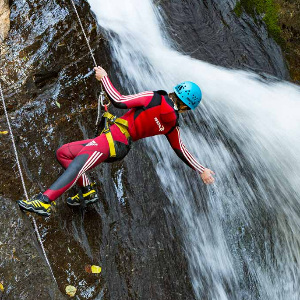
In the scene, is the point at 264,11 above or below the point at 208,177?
above

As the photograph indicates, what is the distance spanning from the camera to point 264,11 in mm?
7066

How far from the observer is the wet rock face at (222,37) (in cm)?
670

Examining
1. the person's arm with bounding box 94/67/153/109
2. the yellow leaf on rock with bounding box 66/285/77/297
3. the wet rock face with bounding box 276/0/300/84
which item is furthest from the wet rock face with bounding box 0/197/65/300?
the wet rock face with bounding box 276/0/300/84

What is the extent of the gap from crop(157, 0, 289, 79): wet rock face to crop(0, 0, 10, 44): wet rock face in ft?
9.64

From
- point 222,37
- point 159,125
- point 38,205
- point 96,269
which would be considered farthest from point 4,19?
point 96,269

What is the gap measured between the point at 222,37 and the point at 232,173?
9.39 feet

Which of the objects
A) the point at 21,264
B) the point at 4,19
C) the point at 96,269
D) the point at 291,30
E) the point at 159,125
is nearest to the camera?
the point at 21,264

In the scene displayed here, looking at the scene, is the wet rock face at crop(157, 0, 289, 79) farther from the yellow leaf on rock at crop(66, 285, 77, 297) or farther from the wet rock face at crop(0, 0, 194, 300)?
the yellow leaf on rock at crop(66, 285, 77, 297)

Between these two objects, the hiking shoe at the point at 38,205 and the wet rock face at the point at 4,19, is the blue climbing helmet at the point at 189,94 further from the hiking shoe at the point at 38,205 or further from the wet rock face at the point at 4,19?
the wet rock face at the point at 4,19

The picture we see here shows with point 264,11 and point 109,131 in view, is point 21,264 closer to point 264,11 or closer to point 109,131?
point 109,131

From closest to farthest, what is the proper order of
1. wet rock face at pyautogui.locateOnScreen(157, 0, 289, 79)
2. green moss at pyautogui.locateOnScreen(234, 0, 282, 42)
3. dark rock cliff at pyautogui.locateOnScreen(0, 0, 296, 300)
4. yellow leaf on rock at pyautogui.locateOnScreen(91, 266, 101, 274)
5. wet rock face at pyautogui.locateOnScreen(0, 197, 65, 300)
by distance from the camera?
wet rock face at pyautogui.locateOnScreen(0, 197, 65, 300)
dark rock cliff at pyautogui.locateOnScreen(0, 0, 296, 300)
yellow leaf on rock at pyautogui.locateOnScreen(91, 266, 101, 274)
wet rock face at pyautogui.locateOnScreen(157, 0, 289, 79)
green moss at pyautogui.locateOnScreen(234, 0, 282, 42)

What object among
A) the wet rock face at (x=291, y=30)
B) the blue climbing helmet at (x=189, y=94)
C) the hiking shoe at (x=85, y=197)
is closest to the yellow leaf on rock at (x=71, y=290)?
the hiking shoe at (x=85, y=197)

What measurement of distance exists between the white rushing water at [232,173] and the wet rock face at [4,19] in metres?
1.85

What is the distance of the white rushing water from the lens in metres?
4.73
